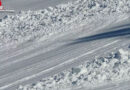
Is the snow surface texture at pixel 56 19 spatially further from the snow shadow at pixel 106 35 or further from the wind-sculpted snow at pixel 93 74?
the wind-sculpted snow at pixel 93 74

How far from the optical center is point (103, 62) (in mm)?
9055

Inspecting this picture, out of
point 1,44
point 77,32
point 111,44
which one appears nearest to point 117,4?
point 77,32

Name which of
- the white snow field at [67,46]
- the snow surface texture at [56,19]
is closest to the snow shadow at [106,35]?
the white snow field at [67,46]

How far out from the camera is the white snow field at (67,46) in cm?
869

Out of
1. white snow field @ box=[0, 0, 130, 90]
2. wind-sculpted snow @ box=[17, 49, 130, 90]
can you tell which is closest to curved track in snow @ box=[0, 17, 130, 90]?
white snow field @ box=[0, 0, 130, 90]

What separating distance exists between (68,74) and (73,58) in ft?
3.44

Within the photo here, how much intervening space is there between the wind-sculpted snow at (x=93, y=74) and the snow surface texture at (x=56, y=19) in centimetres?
283

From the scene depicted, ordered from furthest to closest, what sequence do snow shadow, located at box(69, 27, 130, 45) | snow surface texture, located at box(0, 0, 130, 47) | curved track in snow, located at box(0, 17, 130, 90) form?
snow surface texture, located at box(0, 0, 130, 47) < snow shadow, located at box(69, 27, 130, 45) < curved track in snow, located at box(0, 17, 130, 90)

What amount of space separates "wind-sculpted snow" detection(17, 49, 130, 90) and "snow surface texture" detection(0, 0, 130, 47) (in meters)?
2.83

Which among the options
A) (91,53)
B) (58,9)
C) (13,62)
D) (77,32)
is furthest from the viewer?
(58,9)

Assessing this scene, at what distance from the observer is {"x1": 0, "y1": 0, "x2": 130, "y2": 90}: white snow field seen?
8688 millimetres

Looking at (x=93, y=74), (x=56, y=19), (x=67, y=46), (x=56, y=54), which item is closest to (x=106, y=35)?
(x=67, y=46)

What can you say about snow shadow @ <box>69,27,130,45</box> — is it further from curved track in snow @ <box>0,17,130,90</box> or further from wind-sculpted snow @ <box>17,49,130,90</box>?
wind-sculpted snow @ <box>17,49,130,90</box>

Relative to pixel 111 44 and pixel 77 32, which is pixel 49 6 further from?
pixel 111 44
